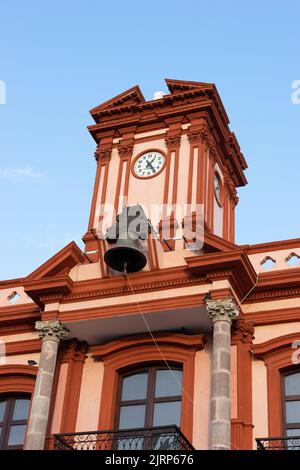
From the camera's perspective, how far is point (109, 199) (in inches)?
863

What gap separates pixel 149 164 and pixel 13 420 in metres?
7.82

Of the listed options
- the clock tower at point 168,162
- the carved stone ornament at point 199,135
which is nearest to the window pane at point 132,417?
the clock tower at point 168,162

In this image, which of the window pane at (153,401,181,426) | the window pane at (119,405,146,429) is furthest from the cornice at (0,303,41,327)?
the window pane at (153,401,181,426)

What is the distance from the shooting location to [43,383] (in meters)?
16.9

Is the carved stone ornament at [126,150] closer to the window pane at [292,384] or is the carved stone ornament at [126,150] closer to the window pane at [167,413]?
the window pane at [167,413]

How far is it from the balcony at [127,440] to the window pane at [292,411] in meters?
2.20

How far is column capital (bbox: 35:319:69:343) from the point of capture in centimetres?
1769

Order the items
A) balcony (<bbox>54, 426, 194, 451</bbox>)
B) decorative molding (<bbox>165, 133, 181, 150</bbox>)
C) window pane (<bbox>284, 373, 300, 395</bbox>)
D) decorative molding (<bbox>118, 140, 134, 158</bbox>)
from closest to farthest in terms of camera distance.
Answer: balcony (<bbox>54, 426, 194, 451</bbox>)
window pane (<bbox>284, 373, 300, 395</bbox>)
decorative molding (<bbox>165, 133, 181, 150</bbox>)
decorative molding (<bbox>118, 140, 134, 158</bbox>)

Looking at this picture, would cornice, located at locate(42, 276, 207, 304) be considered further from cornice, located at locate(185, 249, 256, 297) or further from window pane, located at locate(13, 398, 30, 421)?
window pane, located at locate(13, 398, 30, 421)

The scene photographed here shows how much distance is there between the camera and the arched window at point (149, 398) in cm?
1709

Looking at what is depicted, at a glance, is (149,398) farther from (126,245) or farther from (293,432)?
(126,245)

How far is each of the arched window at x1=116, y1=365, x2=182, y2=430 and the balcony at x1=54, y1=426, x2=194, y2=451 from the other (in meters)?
0.58

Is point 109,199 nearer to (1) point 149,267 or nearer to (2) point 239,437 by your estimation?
(1) point 149,267

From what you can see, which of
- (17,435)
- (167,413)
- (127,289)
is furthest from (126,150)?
(17,435)
